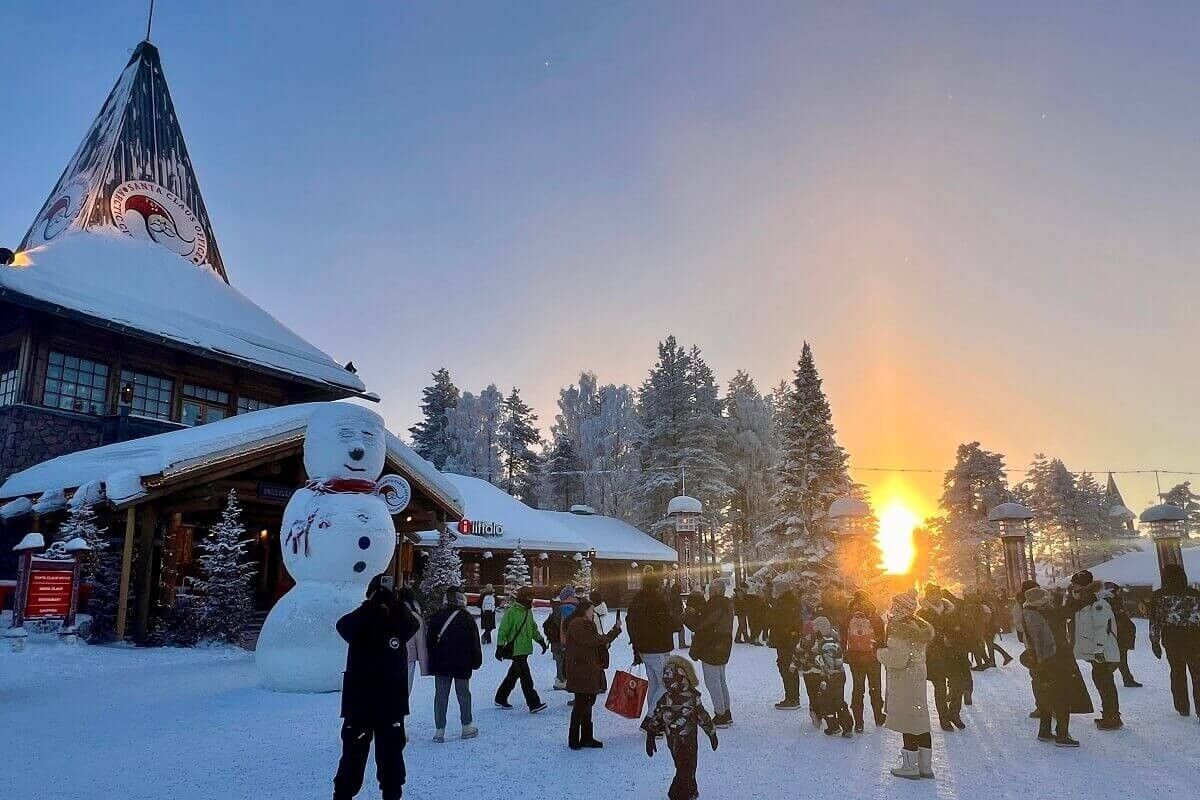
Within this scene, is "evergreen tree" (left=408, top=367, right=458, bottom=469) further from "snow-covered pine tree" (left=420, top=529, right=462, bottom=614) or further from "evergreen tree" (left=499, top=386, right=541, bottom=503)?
"snow-covered pine tree" (left=420, top=529, right=462, bottom=614)

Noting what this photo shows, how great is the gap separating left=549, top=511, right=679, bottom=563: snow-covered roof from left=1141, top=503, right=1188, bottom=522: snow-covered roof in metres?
18.3

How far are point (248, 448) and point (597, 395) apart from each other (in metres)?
36.3

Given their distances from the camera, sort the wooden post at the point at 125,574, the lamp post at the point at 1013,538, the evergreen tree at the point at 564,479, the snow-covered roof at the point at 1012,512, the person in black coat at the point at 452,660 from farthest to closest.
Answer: the evergreen tree at the point at 564,479
the snow-covered roof at the point at 1012,512
the lamp post at the point at 1013,538
the wooden post at the point at 125,574
the person in black coat at the point at 452,660

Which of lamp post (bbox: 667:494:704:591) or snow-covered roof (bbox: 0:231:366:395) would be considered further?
lamp post (bbox: 667:494:704:591)

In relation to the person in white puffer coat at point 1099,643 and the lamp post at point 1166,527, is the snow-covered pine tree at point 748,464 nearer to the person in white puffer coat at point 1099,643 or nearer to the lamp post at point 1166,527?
the lamp post at point 1166,527

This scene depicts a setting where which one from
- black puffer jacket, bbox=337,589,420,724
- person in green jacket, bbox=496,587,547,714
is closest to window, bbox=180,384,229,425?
person in green jacket, bbox=496,587,547,714

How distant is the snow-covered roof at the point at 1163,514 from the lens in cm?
2297

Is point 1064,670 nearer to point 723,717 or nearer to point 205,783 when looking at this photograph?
point 723,717

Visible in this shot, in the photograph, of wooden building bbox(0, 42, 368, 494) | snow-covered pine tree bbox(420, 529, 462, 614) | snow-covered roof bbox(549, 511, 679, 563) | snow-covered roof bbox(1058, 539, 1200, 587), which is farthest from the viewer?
snow-covered roof bbox(549, 511, 679, 563)

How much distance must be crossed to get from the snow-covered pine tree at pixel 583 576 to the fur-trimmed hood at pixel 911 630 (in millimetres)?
21608

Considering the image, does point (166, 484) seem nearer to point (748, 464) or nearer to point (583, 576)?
point (583, 576)

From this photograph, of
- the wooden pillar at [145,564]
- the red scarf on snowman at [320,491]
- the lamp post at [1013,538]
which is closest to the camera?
the red scarf on snowman at [320,491]

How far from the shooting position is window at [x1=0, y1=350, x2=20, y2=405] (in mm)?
17031

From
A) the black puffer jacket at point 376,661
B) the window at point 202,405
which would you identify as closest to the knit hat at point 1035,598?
the black puffer jacket at point 376,661
